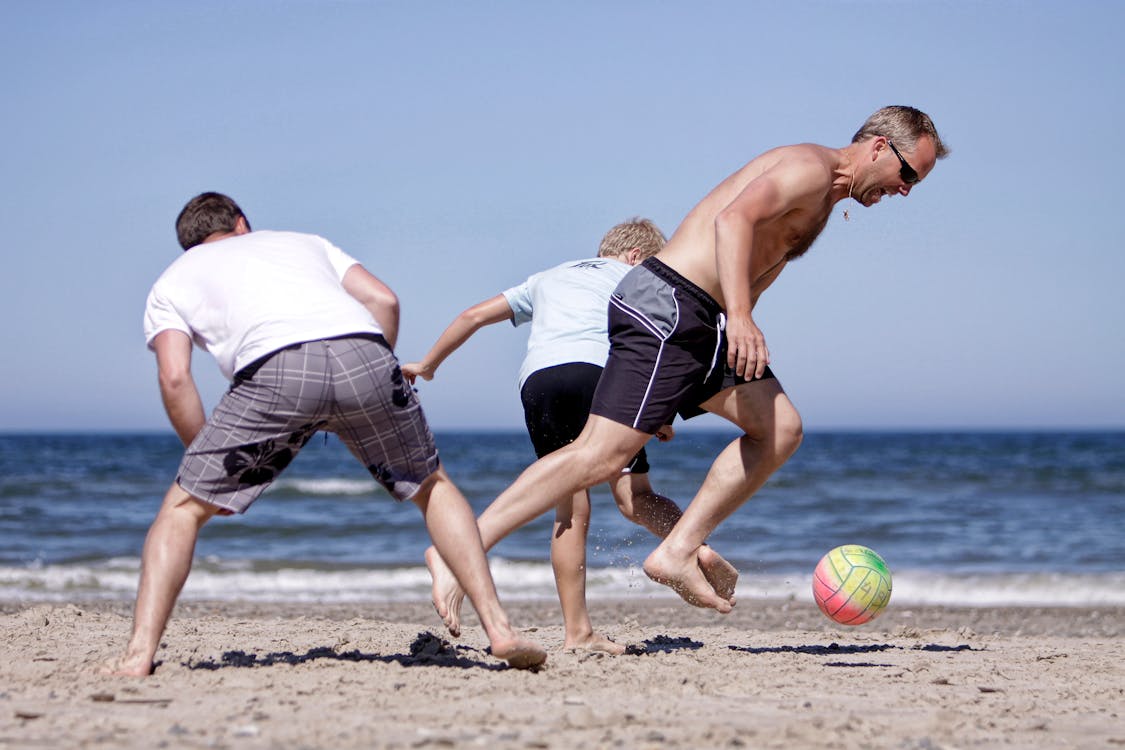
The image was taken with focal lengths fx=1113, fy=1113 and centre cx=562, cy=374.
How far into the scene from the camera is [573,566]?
4594mm

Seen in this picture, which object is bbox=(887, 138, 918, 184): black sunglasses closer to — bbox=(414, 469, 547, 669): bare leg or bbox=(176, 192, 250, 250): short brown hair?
bbox=(414, 469, 547, 669): bare leg

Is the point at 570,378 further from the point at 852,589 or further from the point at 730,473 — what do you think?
the point at 852,589

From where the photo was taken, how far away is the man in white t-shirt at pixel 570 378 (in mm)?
4445

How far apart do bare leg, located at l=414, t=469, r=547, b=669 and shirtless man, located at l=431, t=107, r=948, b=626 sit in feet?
0.75

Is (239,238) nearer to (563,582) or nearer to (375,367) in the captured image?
(375,367)

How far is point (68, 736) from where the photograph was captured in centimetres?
275

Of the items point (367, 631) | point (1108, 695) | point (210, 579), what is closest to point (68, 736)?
point (367, 631)

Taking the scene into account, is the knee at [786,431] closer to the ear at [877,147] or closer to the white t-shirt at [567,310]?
the white t-shirt at [567,310]

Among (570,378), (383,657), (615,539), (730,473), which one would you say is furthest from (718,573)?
(615,539)

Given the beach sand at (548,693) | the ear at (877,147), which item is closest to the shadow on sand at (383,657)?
the beach sand at (548,693)

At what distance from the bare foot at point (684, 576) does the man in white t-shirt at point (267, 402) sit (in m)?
0.71

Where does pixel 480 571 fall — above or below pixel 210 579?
above

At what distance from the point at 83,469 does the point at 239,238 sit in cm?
3080

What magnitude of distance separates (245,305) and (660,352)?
1401 mm
